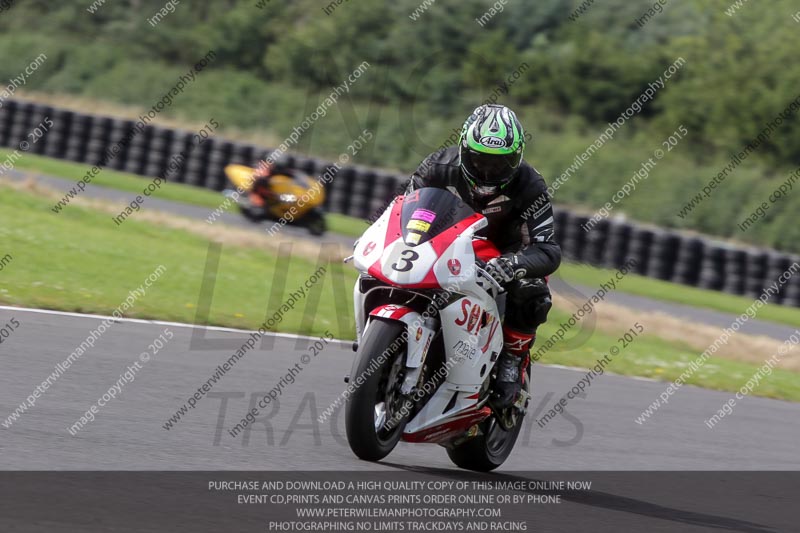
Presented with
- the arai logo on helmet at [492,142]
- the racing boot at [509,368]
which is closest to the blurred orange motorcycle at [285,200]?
the racing boot at [509,368]

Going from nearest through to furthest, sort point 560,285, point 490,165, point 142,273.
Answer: point 490,165, point 142,273, point 560,285

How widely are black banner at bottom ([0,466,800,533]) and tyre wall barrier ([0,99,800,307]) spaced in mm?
15097

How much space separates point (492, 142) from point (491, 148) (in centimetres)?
3

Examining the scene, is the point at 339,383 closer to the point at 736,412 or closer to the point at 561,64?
the point at 736,412

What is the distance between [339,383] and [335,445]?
2368 millimetres

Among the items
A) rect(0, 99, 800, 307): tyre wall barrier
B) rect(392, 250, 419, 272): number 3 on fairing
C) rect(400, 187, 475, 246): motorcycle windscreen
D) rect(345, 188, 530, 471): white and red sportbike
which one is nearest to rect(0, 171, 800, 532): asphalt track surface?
rect(345, 188, 530, 471): white and red sportbike

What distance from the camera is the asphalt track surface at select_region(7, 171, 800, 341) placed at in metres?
19.3

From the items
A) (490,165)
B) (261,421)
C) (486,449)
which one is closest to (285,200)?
(261,421)

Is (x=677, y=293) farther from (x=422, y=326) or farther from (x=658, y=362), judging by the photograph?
(x=422, y=326)

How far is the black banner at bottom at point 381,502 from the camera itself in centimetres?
449

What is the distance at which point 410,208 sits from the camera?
20.1ft

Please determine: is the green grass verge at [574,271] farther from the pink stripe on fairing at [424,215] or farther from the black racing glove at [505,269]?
the pink stripe on fairing at [424,215]

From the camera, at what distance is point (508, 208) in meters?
6.50

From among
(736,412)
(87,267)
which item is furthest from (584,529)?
(87,267)
